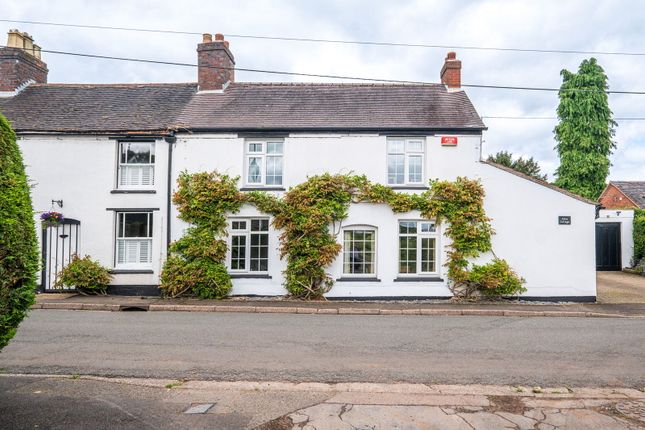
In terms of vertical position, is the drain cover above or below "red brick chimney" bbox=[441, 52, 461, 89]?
below

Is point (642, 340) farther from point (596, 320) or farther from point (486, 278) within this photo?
point (486, 278)

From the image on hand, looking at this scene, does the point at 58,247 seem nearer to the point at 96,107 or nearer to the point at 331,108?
the point at 96,107

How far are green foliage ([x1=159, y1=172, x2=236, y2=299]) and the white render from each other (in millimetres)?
486

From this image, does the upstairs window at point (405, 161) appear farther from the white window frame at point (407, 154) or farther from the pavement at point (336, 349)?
the pavement at point (336, 349)

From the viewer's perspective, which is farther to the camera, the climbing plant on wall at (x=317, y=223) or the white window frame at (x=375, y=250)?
the white window frame at (x=375, y=250)

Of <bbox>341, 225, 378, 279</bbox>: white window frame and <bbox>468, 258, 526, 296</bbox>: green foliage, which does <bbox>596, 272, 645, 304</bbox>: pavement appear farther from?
<bbox>341, 225, 378, 279</bbox>: white window frame

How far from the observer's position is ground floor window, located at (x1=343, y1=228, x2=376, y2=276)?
14648mm

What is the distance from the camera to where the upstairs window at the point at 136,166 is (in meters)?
15.1

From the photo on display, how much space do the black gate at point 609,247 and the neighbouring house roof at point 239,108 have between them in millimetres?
12870

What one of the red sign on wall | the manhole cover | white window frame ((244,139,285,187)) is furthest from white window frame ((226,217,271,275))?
the manhole cover

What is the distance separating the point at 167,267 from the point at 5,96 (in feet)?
33.0

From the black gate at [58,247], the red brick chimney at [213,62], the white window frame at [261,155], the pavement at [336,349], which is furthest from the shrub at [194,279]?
the red brick chimney at [213,62]

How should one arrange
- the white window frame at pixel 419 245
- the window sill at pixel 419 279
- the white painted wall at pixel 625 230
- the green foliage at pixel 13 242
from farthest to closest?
the white painted wall at pixel 625 230, the white window frame at pixel 419 245, the window sill at pixel 419 279, the green foliage at pixel 13 242

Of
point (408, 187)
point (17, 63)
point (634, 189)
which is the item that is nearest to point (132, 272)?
point (408, 187)
